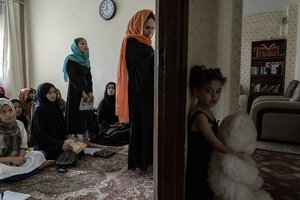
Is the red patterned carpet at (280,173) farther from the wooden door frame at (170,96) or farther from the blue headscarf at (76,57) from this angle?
the blue headscarf at (76,57)

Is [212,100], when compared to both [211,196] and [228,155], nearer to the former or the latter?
[228,155]

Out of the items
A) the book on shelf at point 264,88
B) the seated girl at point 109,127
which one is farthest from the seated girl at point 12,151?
the book on shelf at point 264,88

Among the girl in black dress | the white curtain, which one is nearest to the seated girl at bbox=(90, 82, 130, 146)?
the white curtain

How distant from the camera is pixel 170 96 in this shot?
35.3 inches

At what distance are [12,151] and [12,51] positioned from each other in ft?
8.62

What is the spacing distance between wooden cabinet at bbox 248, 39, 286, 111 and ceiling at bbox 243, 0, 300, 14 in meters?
0.61

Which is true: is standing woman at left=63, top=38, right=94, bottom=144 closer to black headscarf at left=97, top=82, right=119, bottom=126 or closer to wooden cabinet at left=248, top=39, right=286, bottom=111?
black headscarf at left=97, top=82, right=119, bottom=126

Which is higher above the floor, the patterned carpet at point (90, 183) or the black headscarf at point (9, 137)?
the black headscarf at point (9, 137)

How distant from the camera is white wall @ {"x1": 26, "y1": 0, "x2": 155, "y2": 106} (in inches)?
150

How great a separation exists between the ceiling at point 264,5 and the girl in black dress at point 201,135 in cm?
391

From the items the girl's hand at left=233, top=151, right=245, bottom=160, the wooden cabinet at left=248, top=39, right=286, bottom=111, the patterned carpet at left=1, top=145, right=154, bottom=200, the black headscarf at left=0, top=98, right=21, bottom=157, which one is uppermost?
the wooden cabinet at left=248, top=39, right=286, bottom=111

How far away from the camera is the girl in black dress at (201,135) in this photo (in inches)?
40.9

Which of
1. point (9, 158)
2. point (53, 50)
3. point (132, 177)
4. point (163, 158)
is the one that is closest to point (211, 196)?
point (163, 158)

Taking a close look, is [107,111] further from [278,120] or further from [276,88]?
[276,88]
